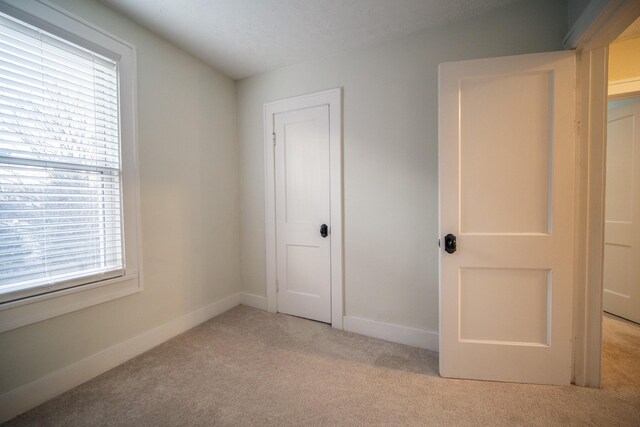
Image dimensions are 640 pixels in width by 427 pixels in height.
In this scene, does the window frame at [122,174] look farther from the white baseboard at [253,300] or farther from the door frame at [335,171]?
the door frame at [335,171]

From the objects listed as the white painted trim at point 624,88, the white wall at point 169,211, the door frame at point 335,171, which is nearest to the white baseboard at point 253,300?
the white wall at point 169,211

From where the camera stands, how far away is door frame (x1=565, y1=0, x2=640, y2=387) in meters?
1.53

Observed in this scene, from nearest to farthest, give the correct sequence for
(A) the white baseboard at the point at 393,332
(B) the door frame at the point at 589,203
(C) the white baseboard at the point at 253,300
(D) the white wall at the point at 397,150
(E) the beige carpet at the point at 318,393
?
1. (E) the beige carpet at the point at 318,393
2. (B) the door frame at the point at 589,203
3. (D) the white wall at the point at 397,150
4. (A) the white baseboard at the point at 393,332
5. (C) the white baseboard at the point at 253,300

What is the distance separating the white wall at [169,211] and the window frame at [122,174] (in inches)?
2.3

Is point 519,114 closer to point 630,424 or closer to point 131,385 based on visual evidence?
point 630,424

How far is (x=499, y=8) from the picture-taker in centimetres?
Answer: 181

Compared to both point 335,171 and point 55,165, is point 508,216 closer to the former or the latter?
point 335,171

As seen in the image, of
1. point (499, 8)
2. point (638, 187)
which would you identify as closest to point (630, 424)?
point (638, 187)

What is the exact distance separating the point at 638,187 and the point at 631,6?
6.82 ft

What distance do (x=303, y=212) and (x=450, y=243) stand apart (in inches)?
54.9

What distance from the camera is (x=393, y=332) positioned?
219cm

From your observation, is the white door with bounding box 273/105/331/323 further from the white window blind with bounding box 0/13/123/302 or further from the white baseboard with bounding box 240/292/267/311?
the white window blind with bounding box 0/13/123/302

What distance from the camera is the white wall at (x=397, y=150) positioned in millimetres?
1901

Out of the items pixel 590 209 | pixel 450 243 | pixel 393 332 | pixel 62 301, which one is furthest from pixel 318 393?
pixel 590 209
